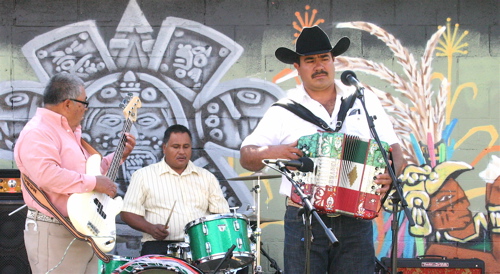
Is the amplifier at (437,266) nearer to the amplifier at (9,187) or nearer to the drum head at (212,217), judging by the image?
the drum head at (212,217)

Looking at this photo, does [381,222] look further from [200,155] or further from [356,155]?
[356,155]

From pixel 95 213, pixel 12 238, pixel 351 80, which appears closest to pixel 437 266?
pixel 351 80

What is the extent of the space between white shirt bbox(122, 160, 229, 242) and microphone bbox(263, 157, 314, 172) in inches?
93.8

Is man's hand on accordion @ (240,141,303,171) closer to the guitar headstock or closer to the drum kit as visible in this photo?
the drum kit

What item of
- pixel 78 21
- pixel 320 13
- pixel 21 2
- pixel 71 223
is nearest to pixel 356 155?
pixel 71 223

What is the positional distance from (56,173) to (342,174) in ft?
5.76

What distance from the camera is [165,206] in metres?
5.70

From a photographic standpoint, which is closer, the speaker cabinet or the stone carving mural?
the speaker cabinet

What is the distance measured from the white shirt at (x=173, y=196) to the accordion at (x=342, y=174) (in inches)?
91.2

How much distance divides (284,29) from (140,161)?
1.88 meters

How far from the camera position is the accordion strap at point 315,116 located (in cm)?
375

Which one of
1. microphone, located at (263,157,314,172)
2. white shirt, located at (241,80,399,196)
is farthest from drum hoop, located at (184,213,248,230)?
microphone, located at (263,157,314,172)

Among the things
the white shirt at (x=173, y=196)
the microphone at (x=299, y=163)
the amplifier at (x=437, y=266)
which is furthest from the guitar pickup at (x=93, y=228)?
the amplifier at (x=437, y=266)

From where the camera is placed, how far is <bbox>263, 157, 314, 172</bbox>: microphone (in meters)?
3.37
